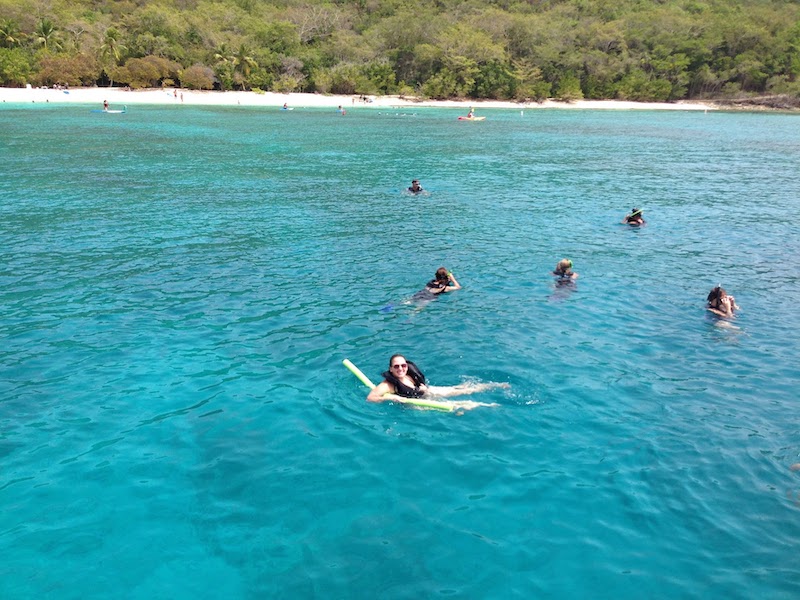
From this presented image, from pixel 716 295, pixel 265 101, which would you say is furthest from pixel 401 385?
pixel 265 101

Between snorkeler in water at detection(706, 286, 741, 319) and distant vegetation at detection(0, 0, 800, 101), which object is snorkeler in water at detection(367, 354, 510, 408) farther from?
distant vegetation at detection(0, 0, 800, 101)

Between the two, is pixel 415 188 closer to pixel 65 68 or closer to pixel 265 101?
pixel 265 101

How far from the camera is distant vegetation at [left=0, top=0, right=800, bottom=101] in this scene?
107 metres

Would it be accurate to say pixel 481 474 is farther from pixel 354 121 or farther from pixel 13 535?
pixel 354 121

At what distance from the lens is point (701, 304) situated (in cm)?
1692

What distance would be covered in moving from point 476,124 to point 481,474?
74.5 meters

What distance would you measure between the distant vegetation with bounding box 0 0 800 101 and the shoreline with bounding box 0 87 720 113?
9.57ft

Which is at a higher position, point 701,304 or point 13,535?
point 701,304

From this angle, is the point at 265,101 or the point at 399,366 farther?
the point at 265,101

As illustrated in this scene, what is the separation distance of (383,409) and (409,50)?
12536cm

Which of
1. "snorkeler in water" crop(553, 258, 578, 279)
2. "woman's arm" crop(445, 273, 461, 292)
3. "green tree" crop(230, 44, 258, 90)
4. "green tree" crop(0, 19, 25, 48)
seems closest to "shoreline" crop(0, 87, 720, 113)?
"green tree" crop(230, 44, 258, 90)

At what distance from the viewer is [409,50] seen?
411ft

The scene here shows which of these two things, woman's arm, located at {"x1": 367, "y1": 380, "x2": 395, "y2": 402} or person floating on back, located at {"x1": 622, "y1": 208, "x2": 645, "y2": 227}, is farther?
person floating on back, located at {"x1": 622, "y1": 208, "x2": 645, "y2": 227}

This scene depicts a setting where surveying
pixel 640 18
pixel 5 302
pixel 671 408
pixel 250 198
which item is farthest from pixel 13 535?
pixel 640 18
